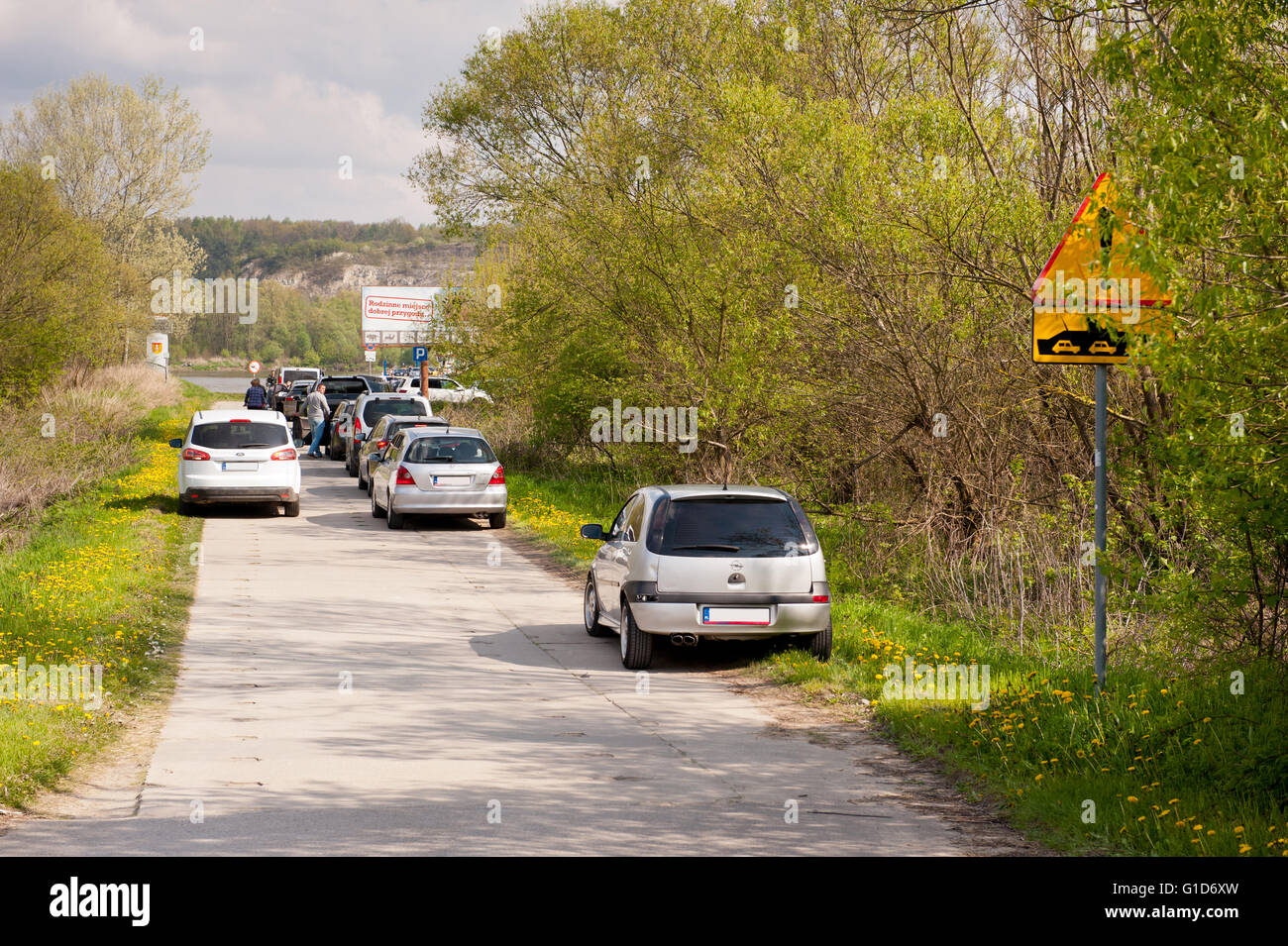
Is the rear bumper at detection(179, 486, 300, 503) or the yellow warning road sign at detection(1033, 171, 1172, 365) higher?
the yellow warning road sign at detection(1033, 171, 1172, 365)

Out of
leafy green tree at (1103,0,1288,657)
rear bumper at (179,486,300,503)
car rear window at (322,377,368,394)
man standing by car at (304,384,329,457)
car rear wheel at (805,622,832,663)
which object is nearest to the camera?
leafy green tree at (1103,0,1288,657)

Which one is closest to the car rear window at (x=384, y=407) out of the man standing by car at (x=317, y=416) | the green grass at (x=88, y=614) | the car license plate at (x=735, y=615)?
the man standing by car at (x=317, y=416)

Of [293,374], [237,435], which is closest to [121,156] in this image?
[293,374]

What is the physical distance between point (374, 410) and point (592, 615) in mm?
21106

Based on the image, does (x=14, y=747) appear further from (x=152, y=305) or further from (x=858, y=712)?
(x=152, y=305)

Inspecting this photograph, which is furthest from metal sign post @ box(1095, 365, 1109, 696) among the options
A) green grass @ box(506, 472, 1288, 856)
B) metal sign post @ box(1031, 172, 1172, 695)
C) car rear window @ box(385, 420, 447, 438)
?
car rear window @ box(385, 420, 447, 438)

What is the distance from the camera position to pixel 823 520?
20.8 meters

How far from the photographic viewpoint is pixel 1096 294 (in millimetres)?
8188

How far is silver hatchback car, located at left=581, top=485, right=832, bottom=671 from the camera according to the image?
1138cm

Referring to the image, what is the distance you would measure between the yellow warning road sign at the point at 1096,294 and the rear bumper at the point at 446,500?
15.3 meters

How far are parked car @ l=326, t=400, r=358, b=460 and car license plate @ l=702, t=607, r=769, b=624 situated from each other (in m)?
26.2

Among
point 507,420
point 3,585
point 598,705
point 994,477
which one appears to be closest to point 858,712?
point 598,705

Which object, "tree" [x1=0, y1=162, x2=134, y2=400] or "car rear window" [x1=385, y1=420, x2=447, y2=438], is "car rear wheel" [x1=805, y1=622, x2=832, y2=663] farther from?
"tree" [x1=0, y1=162, x2=134, y2=400]

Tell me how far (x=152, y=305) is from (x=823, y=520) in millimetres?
43784
